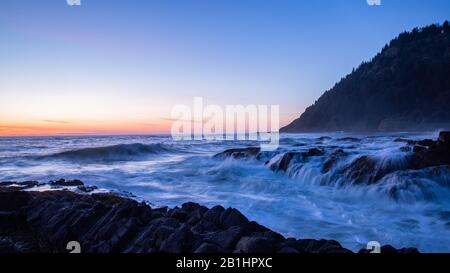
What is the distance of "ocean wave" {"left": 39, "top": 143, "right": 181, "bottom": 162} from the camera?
2558 centimetres

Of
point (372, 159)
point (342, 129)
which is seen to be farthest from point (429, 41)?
point (372, 159)

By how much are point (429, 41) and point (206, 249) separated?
101 metres

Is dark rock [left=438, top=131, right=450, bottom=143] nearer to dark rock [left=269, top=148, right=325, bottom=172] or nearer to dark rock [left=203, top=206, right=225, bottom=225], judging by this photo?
dark rock [left=269, top=148, right=325, bottom=172]

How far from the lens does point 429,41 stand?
8812 centimetres

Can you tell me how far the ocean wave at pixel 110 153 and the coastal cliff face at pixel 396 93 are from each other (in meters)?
49.5

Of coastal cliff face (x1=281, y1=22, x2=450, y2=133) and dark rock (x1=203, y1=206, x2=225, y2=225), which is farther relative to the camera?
coastal cliff face (x1=281, y1=22, x2=450, y2=133)

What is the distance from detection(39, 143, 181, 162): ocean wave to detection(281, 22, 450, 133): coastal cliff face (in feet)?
163

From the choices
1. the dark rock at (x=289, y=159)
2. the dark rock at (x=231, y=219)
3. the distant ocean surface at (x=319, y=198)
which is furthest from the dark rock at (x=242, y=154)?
the dark rock at (x=231, y=219)

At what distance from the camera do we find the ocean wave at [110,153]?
25575 millimetres

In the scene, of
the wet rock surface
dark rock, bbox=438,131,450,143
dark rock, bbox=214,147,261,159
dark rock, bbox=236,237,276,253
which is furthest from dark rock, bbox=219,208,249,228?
dark rock, bbox=214,147,261,159

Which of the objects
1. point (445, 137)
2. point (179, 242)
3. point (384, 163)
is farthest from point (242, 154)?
point (179, 242)

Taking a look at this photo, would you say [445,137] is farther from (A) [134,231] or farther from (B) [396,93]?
(B) [396,93]

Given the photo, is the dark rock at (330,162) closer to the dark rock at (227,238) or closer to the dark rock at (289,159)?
the dark rock at (289,159)
